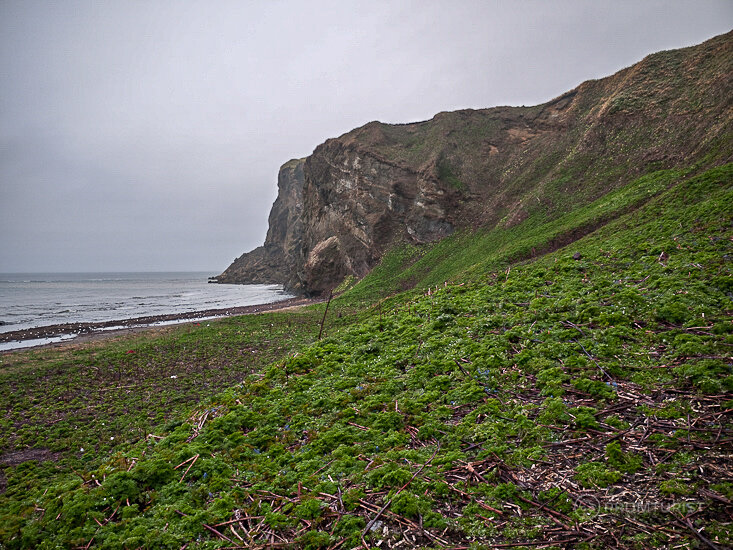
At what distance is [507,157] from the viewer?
45.1 metres

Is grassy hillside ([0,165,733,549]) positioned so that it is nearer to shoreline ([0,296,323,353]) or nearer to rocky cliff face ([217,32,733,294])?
rocky cliff face ([217,32,733,294])

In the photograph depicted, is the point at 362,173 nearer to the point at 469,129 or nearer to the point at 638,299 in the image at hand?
the point at 469,129

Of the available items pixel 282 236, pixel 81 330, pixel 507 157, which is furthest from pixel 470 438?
pixel 282 236

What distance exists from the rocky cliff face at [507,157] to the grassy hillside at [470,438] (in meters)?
16.9

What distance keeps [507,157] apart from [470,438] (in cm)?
4629

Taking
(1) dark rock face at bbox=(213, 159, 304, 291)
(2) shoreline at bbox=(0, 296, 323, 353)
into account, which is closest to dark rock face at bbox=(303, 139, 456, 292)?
(2) shoreline at bbox=(0, 296, 323, 353)

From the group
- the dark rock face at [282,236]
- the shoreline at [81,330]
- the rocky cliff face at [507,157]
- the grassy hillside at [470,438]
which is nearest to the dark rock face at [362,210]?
the rocky cliff face at [507,157]

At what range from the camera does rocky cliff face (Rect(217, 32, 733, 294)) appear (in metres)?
26.2

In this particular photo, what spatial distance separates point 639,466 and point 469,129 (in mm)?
51716

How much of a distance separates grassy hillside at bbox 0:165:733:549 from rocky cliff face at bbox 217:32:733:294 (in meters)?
16.9

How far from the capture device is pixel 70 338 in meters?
34.6

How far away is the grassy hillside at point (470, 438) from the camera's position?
3.84 meters

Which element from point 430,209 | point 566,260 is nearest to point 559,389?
point 566,260

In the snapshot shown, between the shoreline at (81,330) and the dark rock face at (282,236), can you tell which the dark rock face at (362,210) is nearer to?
the shoreline at (81,330)
